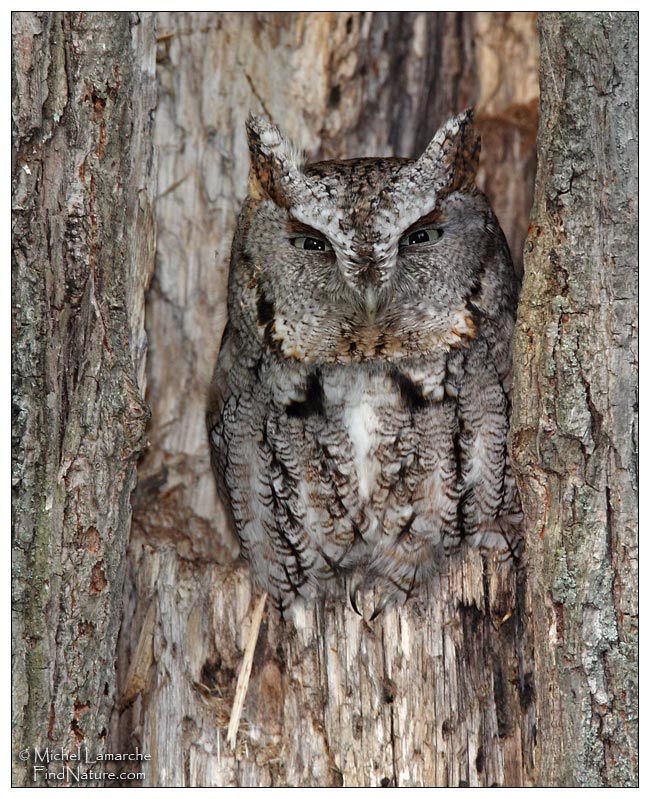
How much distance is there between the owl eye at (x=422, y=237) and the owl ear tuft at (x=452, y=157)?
0.09 m

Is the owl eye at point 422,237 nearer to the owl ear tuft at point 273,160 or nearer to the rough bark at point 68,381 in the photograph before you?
the owl ear tuft at point 273,160

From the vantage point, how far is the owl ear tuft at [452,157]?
2133 mm

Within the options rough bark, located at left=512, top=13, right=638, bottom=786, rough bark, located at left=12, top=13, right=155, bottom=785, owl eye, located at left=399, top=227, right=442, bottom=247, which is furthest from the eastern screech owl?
rough bark, located at left=12, top=13, right=155, bottom=785

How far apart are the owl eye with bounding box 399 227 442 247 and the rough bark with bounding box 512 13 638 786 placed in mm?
313

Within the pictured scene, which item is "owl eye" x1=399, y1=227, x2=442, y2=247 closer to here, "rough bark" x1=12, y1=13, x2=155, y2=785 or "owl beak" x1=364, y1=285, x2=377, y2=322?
"owl beak" x1=364, y1=285, x2=377, y2=322

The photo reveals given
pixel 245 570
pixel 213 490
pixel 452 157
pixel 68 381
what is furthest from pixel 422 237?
pixel 213 490

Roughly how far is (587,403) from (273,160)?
3.05ft

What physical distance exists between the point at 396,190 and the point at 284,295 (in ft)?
1.27

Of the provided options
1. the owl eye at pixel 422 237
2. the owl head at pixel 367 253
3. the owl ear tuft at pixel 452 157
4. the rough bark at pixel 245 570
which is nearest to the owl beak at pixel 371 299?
the owl head at pixel 367 253

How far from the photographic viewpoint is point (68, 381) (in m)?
1.97

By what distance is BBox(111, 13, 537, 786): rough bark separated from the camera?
7.50 ft

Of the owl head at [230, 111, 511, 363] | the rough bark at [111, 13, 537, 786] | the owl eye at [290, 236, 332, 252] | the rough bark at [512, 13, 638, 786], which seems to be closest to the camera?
the rough bark at [512, 13, 638, 786]

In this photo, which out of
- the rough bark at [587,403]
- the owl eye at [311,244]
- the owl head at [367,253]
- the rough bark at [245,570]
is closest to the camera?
the rough bark at [587,403]

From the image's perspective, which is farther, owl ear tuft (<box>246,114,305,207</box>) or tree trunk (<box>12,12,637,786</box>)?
owl ear tuft (<box>246,114,305,207</box>)
